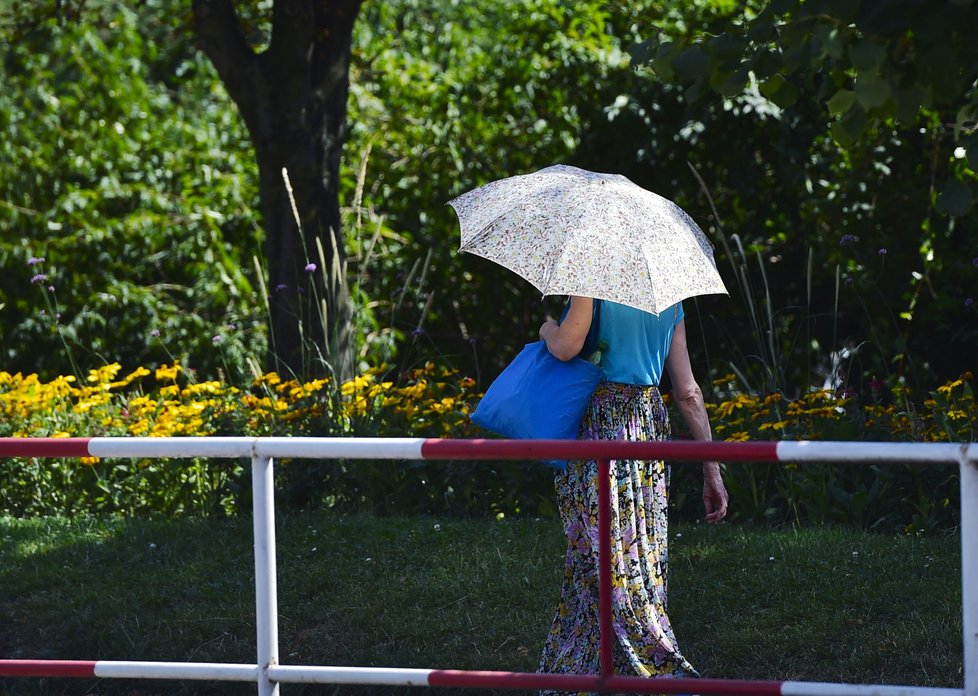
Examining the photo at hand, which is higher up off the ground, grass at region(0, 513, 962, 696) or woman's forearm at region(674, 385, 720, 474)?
woman's forearm at region(674, 385, 720, 474)

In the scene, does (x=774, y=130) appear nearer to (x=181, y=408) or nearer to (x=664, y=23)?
(x=664, y=23)

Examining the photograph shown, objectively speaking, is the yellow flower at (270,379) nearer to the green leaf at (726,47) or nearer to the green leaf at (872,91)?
the green leaf at (726,47)

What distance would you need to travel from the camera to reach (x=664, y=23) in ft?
29.2

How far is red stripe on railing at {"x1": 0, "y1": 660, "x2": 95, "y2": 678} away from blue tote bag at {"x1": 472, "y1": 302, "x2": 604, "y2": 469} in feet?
3.85

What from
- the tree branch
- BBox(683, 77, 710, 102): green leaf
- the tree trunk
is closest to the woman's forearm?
BBox(683, 77, 710, 102): green leaf

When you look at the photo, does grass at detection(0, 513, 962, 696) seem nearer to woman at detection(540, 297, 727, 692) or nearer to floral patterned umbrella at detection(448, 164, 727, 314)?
woman at detection(540, 297, 727, 692)

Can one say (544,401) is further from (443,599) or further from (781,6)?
(443,599)

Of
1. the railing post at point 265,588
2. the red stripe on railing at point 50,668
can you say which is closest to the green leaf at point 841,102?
the railing post at point 265,588

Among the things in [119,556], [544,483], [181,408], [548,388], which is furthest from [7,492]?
[548,388]

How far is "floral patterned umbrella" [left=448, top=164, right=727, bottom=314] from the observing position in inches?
130

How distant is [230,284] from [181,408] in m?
2.80

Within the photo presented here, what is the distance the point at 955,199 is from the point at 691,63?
74 centimetres

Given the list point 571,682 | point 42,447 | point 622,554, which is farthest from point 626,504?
point 42,447

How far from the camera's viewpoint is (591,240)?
11.2 ft
